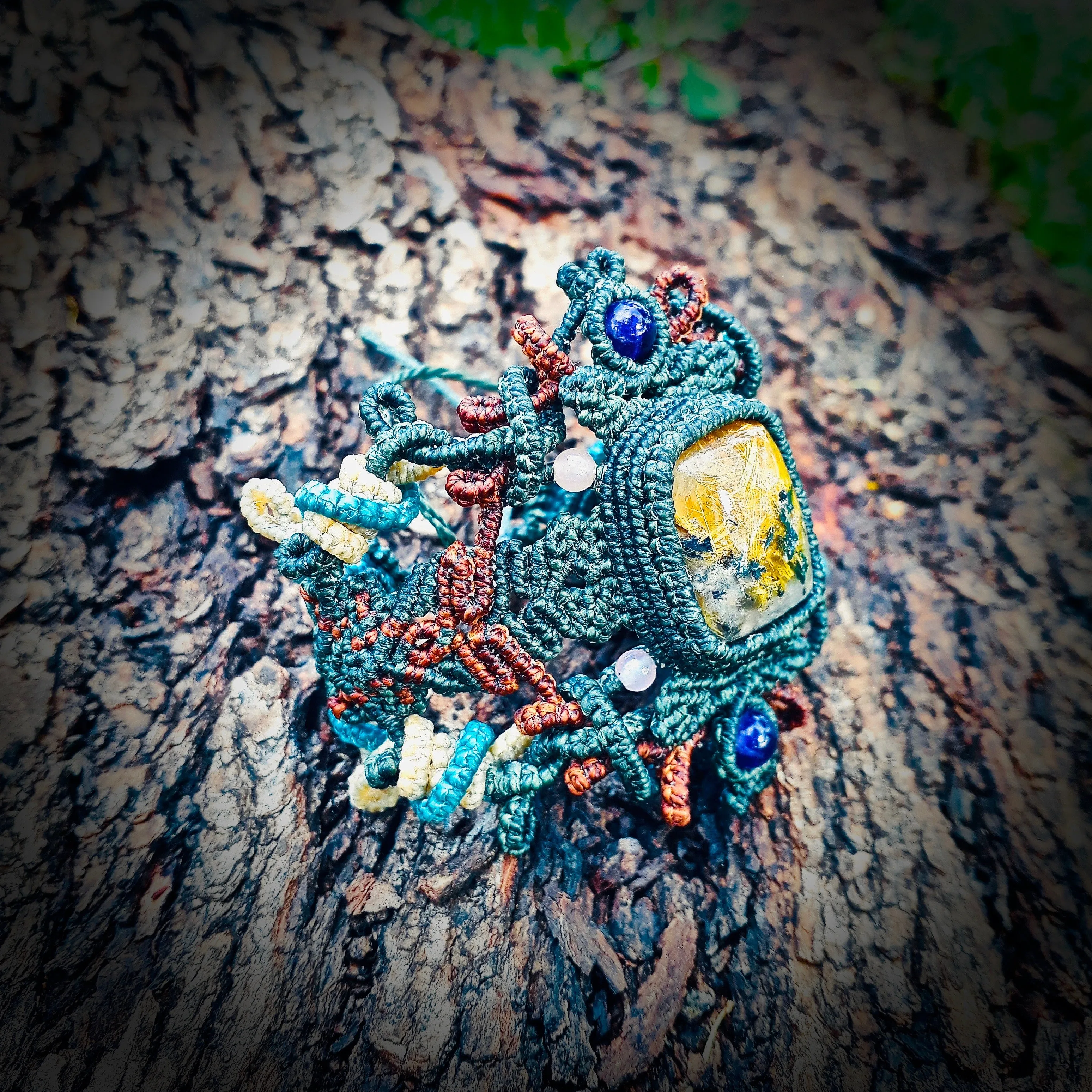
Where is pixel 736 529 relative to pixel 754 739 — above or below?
above

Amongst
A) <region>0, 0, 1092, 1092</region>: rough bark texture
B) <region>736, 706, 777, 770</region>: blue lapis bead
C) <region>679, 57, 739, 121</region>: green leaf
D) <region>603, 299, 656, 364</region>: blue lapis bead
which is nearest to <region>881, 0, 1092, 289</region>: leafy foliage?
<region>0, 0, 1092, 1092</region>: rough bark texture

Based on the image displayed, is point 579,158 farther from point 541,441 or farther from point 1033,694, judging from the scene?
point 1033,694

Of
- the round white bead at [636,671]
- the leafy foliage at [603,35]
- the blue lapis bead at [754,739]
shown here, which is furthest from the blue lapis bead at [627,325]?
the leafy foliage at [603,35]

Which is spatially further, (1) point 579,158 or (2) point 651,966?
(1) point 579,158

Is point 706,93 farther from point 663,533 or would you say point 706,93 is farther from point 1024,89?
point 663,533

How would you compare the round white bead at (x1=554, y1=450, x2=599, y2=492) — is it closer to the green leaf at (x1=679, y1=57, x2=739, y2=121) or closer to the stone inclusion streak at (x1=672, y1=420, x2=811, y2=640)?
the stone inclusion streak at (x1=672, y1=420, x2=811, y2=640)

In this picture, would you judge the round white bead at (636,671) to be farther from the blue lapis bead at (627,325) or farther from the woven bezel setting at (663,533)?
the blue lapis bead at (627,325)

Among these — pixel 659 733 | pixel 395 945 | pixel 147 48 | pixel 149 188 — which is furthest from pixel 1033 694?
pixel 147 48

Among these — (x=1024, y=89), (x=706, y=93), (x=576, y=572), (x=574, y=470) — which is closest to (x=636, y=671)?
(x=576, y=572)
